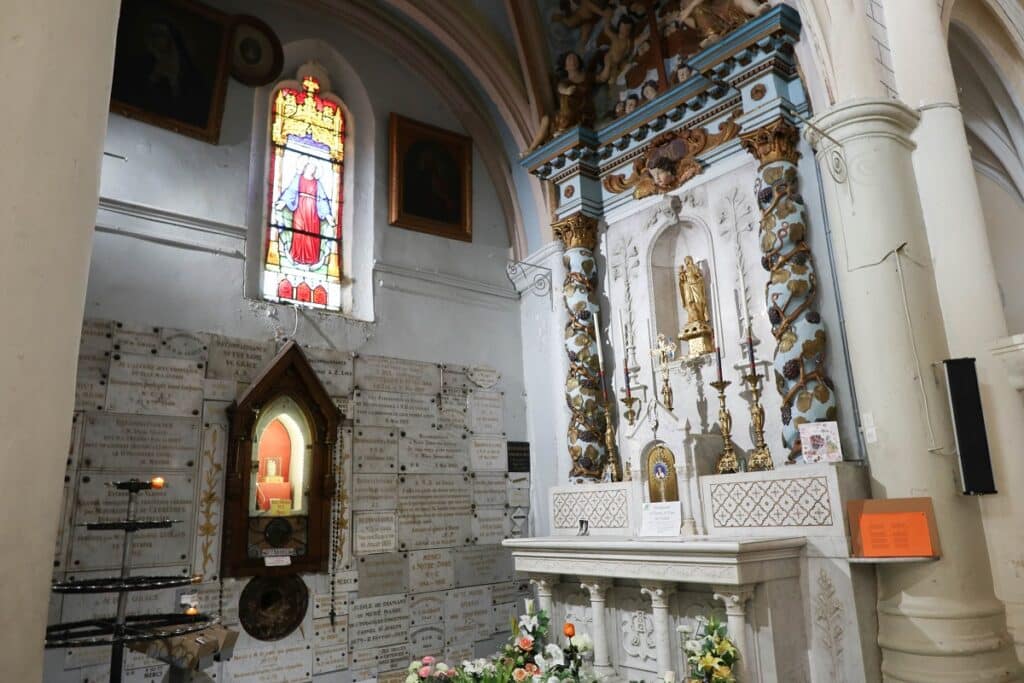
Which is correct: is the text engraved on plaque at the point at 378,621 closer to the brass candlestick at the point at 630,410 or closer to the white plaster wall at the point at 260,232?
the white plaster wall at the point at 260,232

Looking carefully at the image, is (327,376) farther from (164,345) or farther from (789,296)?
→ (789,296)

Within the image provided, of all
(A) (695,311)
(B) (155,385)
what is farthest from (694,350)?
(B) (155,385)

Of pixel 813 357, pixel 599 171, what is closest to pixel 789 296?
pixel 813 357

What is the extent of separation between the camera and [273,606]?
6.36m

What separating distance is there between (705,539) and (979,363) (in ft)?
6.97

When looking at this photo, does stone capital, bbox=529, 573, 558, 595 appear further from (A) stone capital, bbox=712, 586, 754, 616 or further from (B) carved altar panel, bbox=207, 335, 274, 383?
(B) carved altar panel, bbox=207, 335, 274, 383

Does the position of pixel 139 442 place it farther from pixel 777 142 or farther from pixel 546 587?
Result: pixel 777 142

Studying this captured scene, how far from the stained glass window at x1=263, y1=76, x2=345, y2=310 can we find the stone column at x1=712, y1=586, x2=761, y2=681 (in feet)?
16.2

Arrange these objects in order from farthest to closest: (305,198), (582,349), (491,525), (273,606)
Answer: (491,525), (305,198), (582,349), (273,606)

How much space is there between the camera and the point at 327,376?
7.12 m

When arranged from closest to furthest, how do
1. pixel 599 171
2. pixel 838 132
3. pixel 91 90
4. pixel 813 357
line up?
pixel 91 90 < pixel 838 132 < pixel 813 357 < pixel 599 171

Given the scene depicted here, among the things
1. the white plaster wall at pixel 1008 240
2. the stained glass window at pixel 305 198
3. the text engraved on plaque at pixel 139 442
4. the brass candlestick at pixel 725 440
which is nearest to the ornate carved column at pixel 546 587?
the brass candlestick at pixel 725 440

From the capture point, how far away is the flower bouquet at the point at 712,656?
14.5 feet

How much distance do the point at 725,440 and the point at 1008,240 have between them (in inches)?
329
